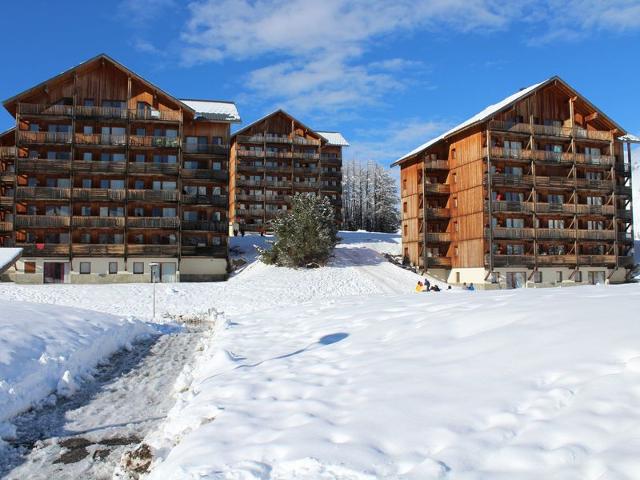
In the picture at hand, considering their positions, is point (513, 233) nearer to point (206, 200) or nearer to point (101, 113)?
point (206, 200)

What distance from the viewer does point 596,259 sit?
5266 cm

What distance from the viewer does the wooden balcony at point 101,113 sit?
152 ft

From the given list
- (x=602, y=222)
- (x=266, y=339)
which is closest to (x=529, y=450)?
(x=266, y=339)

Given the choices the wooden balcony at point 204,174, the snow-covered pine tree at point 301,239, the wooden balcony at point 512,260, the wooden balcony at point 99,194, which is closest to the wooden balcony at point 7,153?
the wooden balcony at point 99,194

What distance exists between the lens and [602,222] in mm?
55125

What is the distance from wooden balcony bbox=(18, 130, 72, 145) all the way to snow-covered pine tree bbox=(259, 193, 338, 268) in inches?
745

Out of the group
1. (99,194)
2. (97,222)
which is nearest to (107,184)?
(99,194)

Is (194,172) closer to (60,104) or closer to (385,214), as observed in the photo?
(60,104)

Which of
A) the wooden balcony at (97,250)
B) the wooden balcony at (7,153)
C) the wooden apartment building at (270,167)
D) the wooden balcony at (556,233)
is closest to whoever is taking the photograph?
the wooden balcony at (97,250)

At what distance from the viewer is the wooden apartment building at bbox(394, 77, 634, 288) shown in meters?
50.1

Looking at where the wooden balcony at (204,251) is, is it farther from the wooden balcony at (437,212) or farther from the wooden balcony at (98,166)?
the wooden balcony at (437,212)

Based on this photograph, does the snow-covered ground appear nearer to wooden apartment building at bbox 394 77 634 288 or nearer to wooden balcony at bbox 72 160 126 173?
wooden balcony at bbox 72 160 126 173

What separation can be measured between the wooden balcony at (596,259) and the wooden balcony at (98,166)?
1675 inches

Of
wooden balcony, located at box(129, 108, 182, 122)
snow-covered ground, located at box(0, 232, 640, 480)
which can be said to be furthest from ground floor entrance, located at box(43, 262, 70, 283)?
snow-covered ground, located at box(0, 232, 640, 480)
